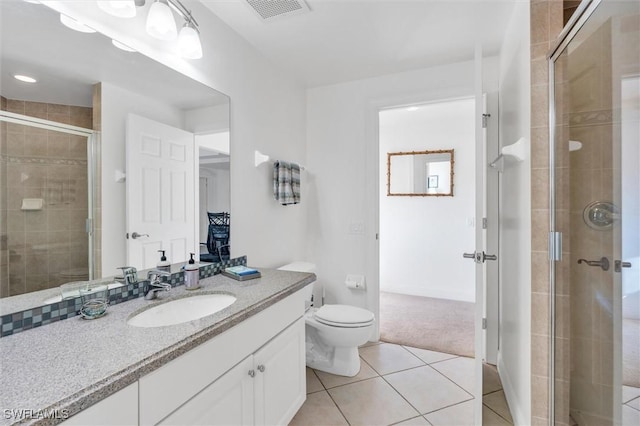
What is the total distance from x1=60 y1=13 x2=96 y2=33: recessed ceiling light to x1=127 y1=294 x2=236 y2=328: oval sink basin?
3.70 ft

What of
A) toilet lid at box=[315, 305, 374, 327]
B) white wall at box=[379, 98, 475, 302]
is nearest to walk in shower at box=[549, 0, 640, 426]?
toilet lid at box=[315, 305, 374, 327]

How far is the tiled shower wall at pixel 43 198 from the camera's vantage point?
3.15 ft

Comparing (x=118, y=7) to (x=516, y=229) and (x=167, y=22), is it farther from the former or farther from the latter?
(x=516, y=229)

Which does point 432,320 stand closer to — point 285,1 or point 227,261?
point 227,261

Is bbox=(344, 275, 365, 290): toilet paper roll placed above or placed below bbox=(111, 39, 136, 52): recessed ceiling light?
below

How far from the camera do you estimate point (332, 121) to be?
9.39 feet

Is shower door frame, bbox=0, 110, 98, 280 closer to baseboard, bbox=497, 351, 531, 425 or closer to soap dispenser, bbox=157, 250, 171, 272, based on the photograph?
soap dispenser, bbox=157, 250, 171, 272

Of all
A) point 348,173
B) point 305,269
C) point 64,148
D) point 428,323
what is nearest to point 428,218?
point 428,323

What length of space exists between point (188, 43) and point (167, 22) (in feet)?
0.48

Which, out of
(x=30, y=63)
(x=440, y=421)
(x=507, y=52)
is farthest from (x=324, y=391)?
(x=507, y=52)

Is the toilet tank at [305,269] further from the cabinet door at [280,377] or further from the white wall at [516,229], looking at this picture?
the white wall at [516,229]

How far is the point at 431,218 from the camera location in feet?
12.9

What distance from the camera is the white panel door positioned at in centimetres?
137

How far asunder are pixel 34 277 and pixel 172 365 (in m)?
0.62
